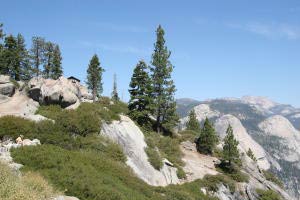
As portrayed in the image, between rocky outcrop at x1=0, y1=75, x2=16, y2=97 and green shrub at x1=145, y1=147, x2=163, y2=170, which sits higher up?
rocky outcrop at x1=0, y1=75, x2=16, y2=97

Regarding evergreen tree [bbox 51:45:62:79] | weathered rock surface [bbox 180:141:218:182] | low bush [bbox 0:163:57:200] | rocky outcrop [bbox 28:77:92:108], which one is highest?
evergreen tree [bbox 51:45:62:79]

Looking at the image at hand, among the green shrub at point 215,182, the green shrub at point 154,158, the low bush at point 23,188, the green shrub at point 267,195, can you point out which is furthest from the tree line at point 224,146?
the low bush at point 23,188

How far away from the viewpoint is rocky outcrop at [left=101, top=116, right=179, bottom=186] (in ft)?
132

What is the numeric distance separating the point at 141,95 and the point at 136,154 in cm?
1873

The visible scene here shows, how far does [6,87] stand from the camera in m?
53.2

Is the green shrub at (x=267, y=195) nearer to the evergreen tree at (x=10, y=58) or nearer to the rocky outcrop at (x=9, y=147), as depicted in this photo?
the rocky outcrop at (x=9, y=147)

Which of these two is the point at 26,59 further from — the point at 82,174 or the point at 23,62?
the point at 82,174

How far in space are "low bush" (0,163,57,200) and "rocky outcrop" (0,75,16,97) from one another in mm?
36142

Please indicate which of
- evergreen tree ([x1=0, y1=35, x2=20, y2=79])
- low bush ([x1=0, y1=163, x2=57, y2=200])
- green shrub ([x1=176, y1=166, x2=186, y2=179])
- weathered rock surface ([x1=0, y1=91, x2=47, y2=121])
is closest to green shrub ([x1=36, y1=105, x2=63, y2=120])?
weathered rock surface ([x1=0, y1=91, x2=47, y2=121])

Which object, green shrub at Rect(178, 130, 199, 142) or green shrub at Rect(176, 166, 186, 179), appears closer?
green shrub at Rect(176, 166, 186, 179)

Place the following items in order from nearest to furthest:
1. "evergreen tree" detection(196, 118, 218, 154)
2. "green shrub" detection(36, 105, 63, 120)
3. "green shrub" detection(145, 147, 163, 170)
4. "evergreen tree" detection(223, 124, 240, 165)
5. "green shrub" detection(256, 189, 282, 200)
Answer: "green shrub" detection(36, 105, 63, 120)
"green shrub" detection(145, 147, 163, 170)
"green shrub" detection(256, 189, 282, 200)
"evergreen tree" detection(223, 124, 240, 165)
"evergreen tree" detection(196, 118, 218, 154)

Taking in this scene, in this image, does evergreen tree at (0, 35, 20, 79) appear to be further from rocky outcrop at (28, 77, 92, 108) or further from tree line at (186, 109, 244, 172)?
tree line at (186, 109, 244, 172)

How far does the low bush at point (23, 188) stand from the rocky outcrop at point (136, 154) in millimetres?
20375

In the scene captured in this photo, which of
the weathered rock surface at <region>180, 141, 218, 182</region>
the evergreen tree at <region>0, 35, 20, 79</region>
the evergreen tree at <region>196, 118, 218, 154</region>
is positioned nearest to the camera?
the weathered rock surface at <region>180, 141, 218, 182</region>
